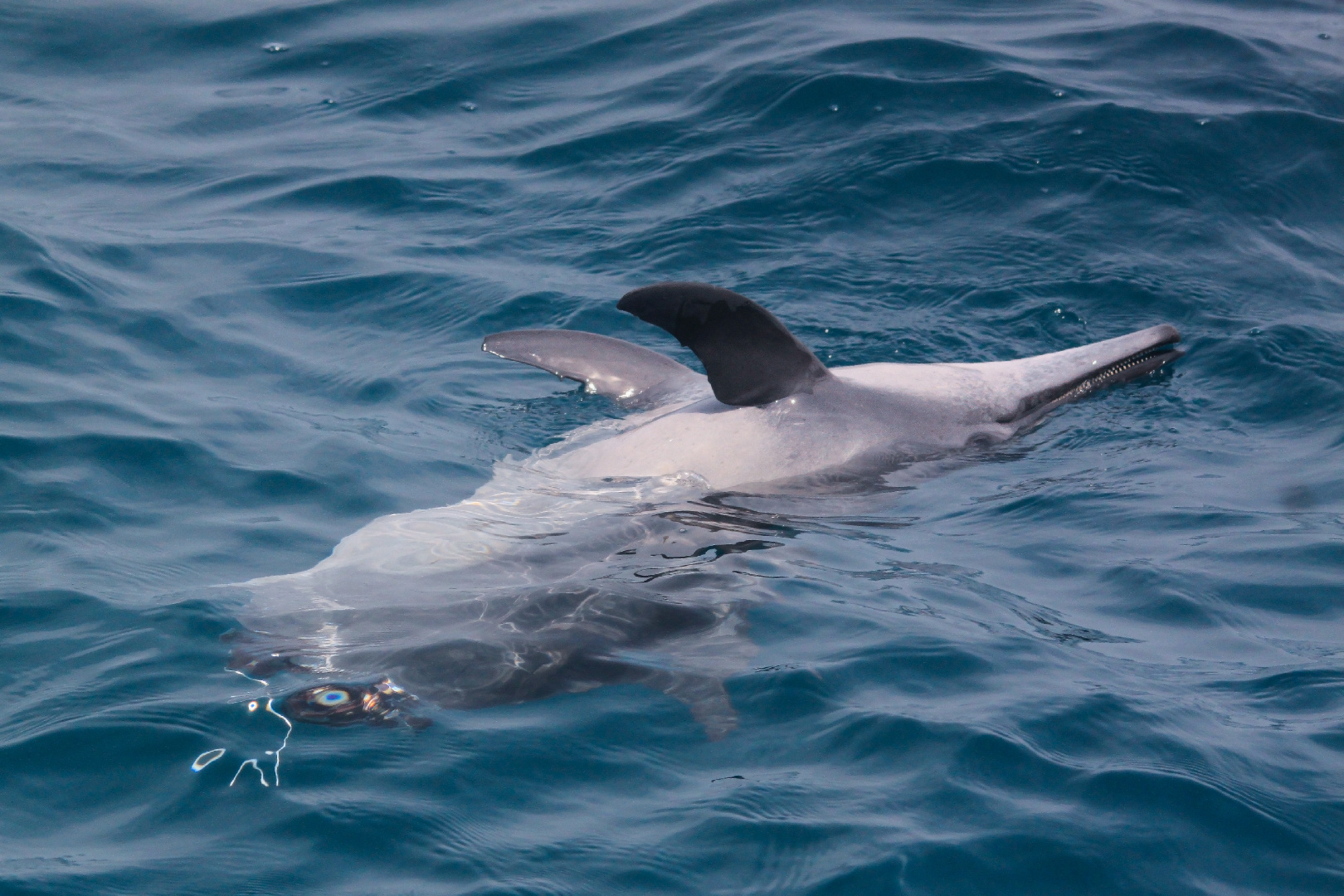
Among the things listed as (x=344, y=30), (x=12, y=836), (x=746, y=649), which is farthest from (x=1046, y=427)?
(x=344, y=30)

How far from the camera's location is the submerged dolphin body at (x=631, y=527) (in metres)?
6.06

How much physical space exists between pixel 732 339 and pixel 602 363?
1.57 meters

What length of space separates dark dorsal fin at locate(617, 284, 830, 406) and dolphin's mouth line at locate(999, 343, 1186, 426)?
166cm

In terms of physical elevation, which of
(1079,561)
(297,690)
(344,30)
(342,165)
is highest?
(344,30)

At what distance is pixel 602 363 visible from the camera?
905 cm

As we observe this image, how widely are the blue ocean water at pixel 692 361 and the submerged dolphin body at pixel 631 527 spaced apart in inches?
6.6

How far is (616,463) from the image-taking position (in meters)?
8.11

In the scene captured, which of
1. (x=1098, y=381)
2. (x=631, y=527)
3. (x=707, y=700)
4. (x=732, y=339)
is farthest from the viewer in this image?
(x=1098, y=381)

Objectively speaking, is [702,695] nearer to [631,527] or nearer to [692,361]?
[631,527]

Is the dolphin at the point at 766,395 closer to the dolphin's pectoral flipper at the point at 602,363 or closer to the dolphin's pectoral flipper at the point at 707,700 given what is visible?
the dolphin's pectoral flipper at the point at 602,363

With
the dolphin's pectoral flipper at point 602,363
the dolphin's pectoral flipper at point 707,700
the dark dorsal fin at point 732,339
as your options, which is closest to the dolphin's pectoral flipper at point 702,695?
the dolphin's pectoral flipper at point 707,700

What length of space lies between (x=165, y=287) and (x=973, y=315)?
6700 mm

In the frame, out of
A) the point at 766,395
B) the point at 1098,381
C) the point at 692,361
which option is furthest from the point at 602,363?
the point at 1098,381

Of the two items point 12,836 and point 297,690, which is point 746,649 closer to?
point 297,690
